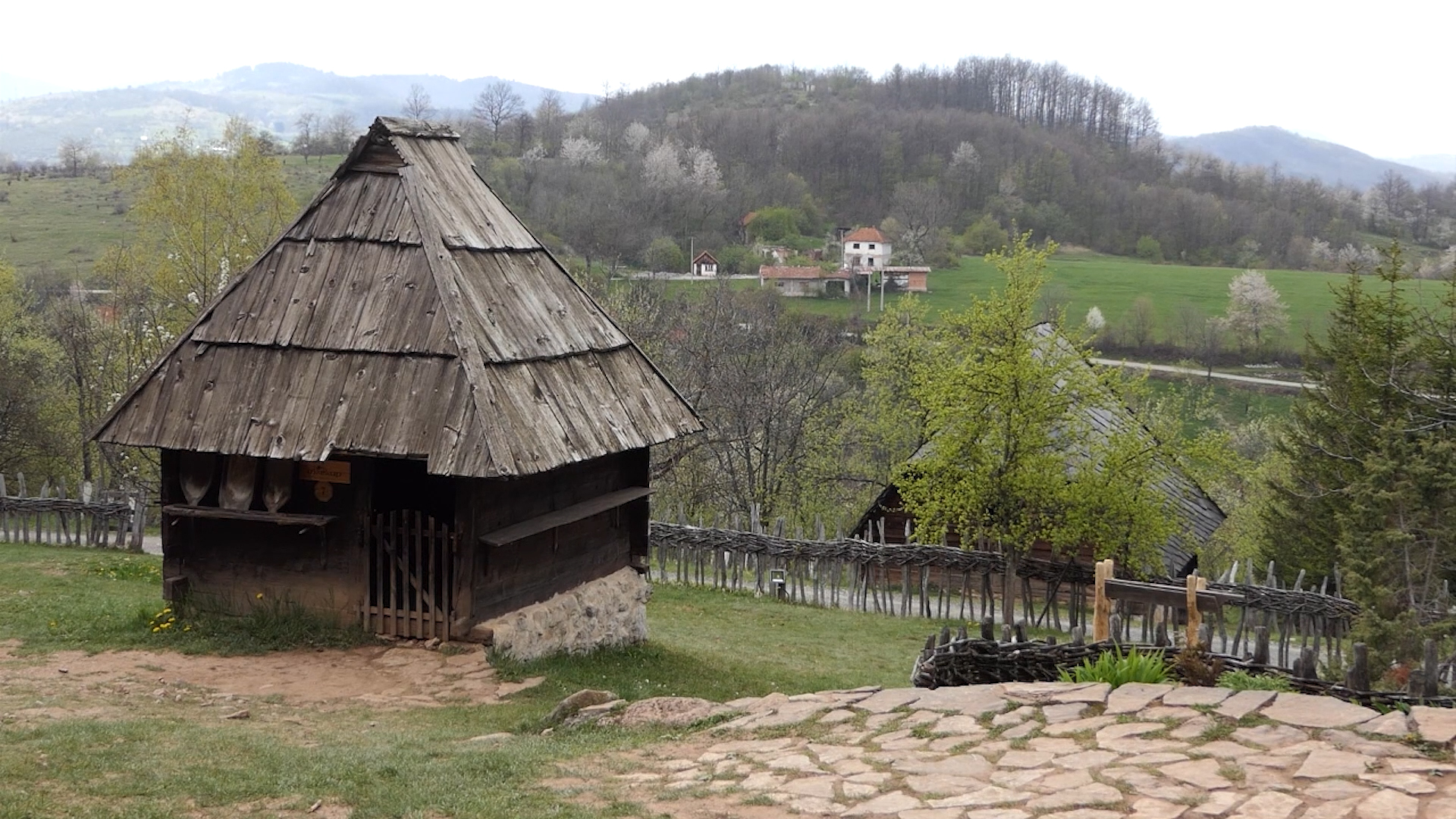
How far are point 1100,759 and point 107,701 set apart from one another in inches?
275

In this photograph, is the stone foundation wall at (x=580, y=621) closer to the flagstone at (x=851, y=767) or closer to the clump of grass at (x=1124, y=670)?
the flagstone at (x=851, y=767)

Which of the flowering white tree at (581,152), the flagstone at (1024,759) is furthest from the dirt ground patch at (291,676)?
the flowering white tree at (581,152)

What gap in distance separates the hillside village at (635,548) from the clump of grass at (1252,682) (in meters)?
0.03

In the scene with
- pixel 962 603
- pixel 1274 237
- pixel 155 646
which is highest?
pixel 1274 237

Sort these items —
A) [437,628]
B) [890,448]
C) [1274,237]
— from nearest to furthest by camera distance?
1. [437,628]
2. [890,448]
3. [1274,237]

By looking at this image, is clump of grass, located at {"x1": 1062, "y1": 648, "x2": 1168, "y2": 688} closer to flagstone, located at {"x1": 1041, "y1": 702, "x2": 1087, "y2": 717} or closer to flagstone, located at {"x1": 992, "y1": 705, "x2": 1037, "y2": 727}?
flagstone, located at {"x1": 1041, "y1": 702, "x2": 1087, "y2": 717}

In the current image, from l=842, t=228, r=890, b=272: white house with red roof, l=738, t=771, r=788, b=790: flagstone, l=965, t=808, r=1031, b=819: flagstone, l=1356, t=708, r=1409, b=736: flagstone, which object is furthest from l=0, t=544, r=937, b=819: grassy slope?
l=842, t=228, r=890, b=272: white house with red roof

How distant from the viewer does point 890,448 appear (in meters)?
30.1

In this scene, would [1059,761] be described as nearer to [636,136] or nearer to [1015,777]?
[1015,777]

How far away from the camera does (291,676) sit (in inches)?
388

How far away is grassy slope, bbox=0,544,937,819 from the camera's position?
623cm

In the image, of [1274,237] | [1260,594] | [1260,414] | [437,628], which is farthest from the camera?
[1274,237]

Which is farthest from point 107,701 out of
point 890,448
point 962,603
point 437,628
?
point 890,448

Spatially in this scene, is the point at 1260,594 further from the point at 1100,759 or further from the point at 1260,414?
the point at 1260,414
